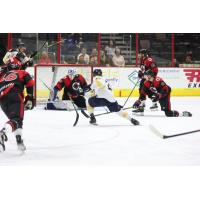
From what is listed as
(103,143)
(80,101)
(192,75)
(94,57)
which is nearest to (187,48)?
(192,75)

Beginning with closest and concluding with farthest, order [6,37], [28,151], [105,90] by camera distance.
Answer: [28,151] < [105,90] < [6,37]

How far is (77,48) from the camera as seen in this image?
818 centimetres

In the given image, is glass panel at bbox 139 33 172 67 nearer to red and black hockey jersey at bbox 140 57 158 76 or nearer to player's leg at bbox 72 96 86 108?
red and black hockey jersey at bbox 140 57 158 76

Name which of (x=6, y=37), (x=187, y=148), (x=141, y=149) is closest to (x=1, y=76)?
(x=141, y=149)

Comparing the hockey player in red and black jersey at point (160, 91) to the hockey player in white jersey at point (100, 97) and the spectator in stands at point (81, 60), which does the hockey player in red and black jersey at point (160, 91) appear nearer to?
the hockey player in white jersey at point (100, 97)

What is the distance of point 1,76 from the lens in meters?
3.32

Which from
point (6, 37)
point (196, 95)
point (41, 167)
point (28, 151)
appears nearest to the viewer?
point (41, 167)

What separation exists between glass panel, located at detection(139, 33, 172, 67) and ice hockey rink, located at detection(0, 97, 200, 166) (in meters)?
3.65

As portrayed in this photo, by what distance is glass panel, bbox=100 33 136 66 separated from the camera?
27.9ft

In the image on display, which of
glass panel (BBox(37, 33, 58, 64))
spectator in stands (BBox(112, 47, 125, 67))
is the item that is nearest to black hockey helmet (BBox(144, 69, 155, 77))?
glass panel (BBox(37, 33, 58, 64))

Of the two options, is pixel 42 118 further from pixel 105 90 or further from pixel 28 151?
pixel 28 151

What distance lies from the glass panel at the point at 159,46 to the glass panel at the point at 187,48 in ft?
0.52

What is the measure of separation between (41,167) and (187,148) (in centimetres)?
123

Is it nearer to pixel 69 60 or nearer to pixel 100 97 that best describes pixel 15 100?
pixel 100 97
